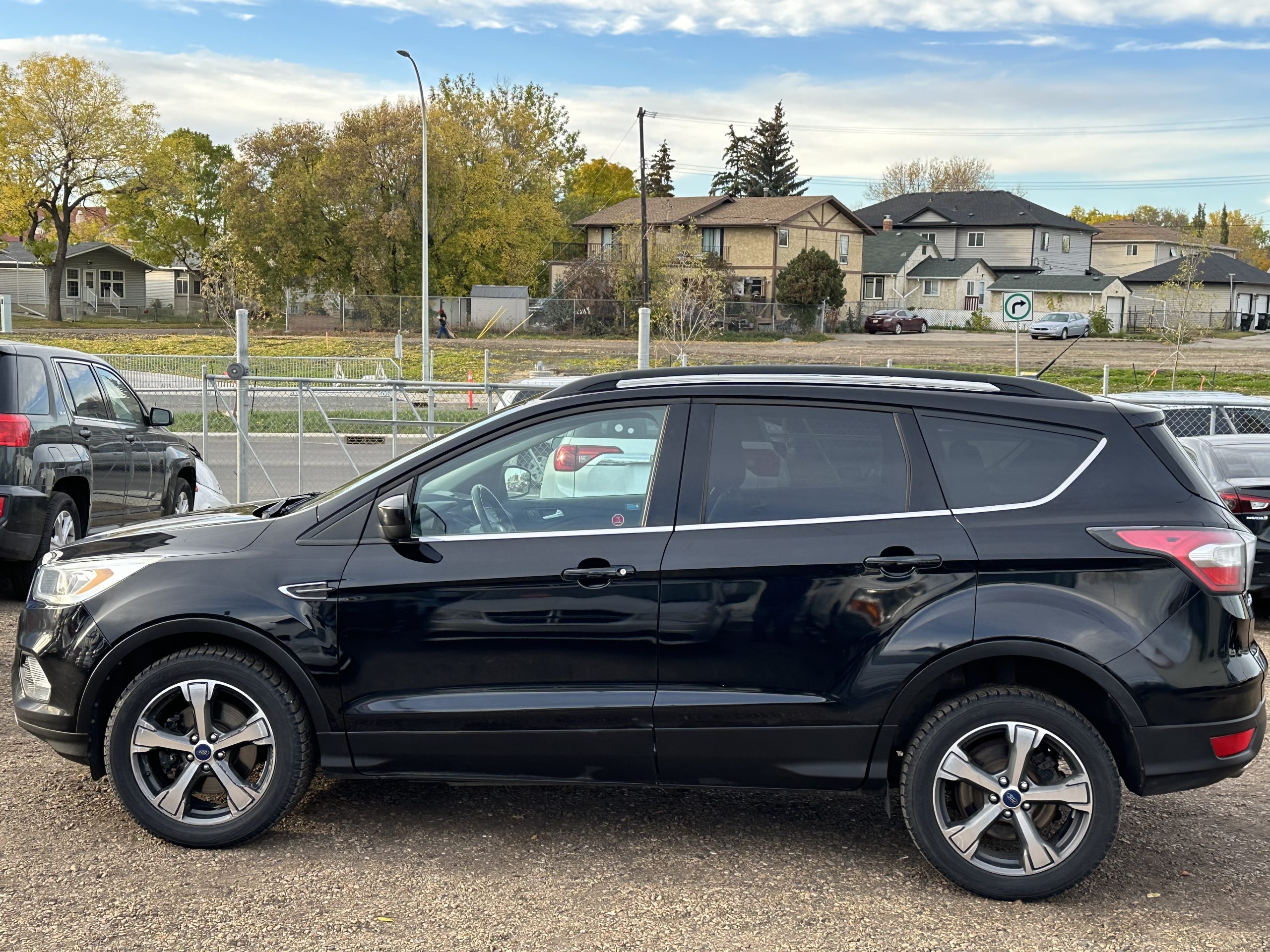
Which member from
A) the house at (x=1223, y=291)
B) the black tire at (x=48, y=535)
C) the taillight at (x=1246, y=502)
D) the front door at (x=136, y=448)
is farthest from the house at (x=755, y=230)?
the taillight at (x=1246, y=502)

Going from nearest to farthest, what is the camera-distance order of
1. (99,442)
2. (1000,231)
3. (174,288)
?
1. (99,442)
2. (174,288)
3. (1000,231)

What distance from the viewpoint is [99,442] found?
959cm

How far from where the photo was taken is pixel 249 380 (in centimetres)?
1234

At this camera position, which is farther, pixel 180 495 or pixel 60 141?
pixel 60 141

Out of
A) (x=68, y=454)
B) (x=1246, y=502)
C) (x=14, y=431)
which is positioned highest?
(x=14, y=431)

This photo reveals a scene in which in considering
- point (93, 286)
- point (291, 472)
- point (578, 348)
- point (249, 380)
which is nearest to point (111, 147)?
point (93, 286)

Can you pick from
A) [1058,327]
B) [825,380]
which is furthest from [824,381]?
[1058,327]

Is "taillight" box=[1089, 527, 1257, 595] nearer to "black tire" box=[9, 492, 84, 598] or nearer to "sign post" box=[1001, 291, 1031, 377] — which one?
"black tire" box=[9, 492, 84, 598]

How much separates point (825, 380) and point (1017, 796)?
159 centimetres

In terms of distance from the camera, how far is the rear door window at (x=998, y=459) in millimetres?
4227

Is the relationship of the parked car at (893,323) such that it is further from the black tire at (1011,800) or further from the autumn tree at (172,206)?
the black tire at (1011,800)

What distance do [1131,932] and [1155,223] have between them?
5542 inches

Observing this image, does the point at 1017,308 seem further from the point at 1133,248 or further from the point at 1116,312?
the point at 1133,248

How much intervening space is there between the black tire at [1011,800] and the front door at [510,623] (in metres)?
0.95
